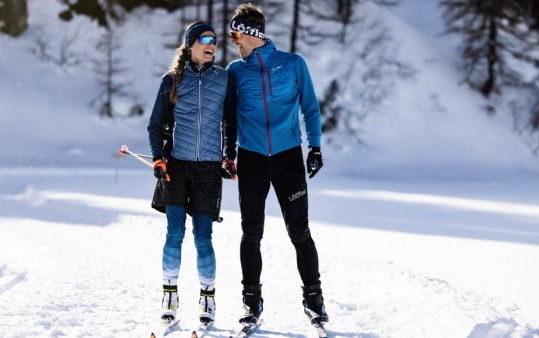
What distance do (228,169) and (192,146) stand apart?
1.10 feet

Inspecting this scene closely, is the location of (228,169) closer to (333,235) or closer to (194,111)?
(194,111)

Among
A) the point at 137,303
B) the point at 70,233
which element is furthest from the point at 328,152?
the point at 137,303

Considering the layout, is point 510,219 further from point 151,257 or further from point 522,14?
point 522,14

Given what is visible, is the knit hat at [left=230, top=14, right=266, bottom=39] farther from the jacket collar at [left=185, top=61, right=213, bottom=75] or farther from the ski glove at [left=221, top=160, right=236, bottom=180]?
the ski glove at [left=221, top=160, right=236, bottom=180]

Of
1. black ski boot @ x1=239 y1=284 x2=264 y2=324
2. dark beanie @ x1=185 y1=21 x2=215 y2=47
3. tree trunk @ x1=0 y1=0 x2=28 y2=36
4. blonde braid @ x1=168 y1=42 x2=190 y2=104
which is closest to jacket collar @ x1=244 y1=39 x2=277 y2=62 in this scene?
dark beanie @ x1=185 y1=21 x2=215 y2=47

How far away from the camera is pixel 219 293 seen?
5668mm

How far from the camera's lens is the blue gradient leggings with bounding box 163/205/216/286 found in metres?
4.44

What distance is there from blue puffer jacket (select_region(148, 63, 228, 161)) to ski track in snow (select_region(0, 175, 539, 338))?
53.2 inches

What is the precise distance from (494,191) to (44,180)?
14.1 metres

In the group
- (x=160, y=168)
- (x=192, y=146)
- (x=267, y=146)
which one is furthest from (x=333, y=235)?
(x=160, y=168)

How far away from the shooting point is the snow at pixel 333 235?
4.58 m

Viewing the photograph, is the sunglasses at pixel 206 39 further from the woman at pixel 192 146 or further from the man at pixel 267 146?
the man at pixel 267 146

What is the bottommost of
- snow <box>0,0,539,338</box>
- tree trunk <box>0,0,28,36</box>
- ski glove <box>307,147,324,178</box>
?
snow <box>0,0,539,338</box>

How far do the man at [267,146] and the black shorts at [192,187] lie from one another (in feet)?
0.78
